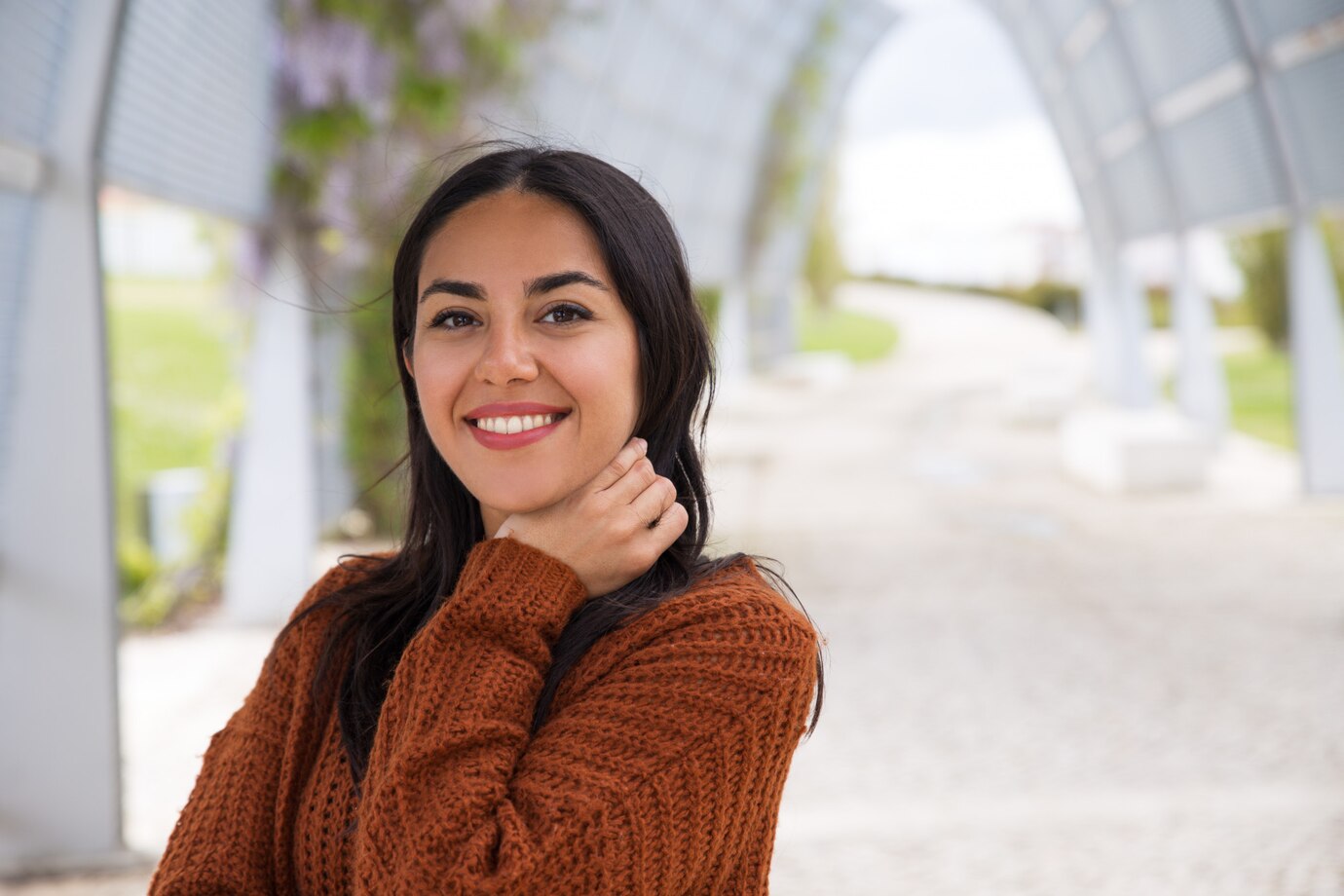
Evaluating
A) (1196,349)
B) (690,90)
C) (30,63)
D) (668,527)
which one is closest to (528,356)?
(668,527)

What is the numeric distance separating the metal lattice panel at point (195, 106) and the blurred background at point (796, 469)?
3 centimetres

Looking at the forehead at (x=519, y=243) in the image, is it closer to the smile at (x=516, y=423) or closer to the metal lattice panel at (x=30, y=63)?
the smile at (x=516, y=423)

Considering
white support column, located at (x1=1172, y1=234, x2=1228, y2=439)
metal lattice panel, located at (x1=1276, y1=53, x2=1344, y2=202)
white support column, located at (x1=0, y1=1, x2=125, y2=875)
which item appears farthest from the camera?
white support column, located at (x1=1172, y1=234, x2=1228, y2=439)

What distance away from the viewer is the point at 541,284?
137cm

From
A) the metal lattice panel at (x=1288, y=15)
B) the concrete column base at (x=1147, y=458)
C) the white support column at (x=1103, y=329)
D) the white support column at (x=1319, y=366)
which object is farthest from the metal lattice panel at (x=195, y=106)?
the white support column at (x=1103, y=329)

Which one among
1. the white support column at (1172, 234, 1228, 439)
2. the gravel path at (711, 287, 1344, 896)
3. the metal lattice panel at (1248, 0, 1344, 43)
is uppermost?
the metal lattice panel at (1248, 0, 1344, 43)

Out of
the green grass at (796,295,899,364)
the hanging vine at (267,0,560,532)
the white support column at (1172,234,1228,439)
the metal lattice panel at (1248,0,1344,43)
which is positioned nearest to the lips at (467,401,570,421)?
the hanging vine at (267,0,560,532)

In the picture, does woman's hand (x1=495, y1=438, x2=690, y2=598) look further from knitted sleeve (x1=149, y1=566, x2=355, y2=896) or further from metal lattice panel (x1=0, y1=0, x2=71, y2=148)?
metal lattice panel (x1=0, y1=0, x2=71, y2=148)

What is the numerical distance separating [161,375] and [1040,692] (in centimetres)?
1543

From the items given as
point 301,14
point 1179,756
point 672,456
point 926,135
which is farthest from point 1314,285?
point 926,135

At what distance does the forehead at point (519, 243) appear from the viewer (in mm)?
1382

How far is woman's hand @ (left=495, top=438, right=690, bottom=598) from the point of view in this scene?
136cm

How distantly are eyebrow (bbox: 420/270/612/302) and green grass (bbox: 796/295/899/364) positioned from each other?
28.1 m

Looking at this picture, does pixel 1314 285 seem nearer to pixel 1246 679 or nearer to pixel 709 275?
pixel 1246 679
